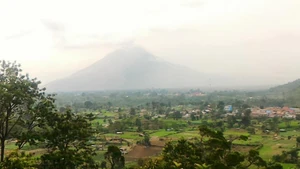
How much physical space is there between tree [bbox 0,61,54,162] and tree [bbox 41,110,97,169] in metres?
0.62

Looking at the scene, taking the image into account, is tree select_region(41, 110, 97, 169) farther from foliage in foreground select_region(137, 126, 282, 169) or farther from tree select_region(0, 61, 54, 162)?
foliage in foreground select_region(137, 126, 282, 169)

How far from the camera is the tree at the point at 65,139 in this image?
10766mm

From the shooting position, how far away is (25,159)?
865 cm

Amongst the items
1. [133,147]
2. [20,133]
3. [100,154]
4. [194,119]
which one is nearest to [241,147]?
[133,147]

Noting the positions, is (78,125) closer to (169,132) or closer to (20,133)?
(20,133)

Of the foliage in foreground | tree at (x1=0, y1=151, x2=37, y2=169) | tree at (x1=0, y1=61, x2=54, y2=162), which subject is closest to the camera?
tree at (x1=0, y1=151, x2=37, y2=169)

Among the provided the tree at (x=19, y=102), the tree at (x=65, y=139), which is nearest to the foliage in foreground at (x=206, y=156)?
the tree at (x=65, y=139)

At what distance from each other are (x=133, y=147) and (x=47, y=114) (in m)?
28.2

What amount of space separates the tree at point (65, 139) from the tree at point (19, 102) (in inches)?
24.4

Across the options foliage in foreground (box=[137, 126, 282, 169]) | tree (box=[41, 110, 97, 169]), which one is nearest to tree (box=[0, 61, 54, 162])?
tree (box=[41, 110, 97, 169])

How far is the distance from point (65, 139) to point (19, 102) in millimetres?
2281

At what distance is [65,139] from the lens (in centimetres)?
1151

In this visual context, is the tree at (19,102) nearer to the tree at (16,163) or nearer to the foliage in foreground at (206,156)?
the tree at (16,163)

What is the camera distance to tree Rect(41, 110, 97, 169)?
10.8 m
